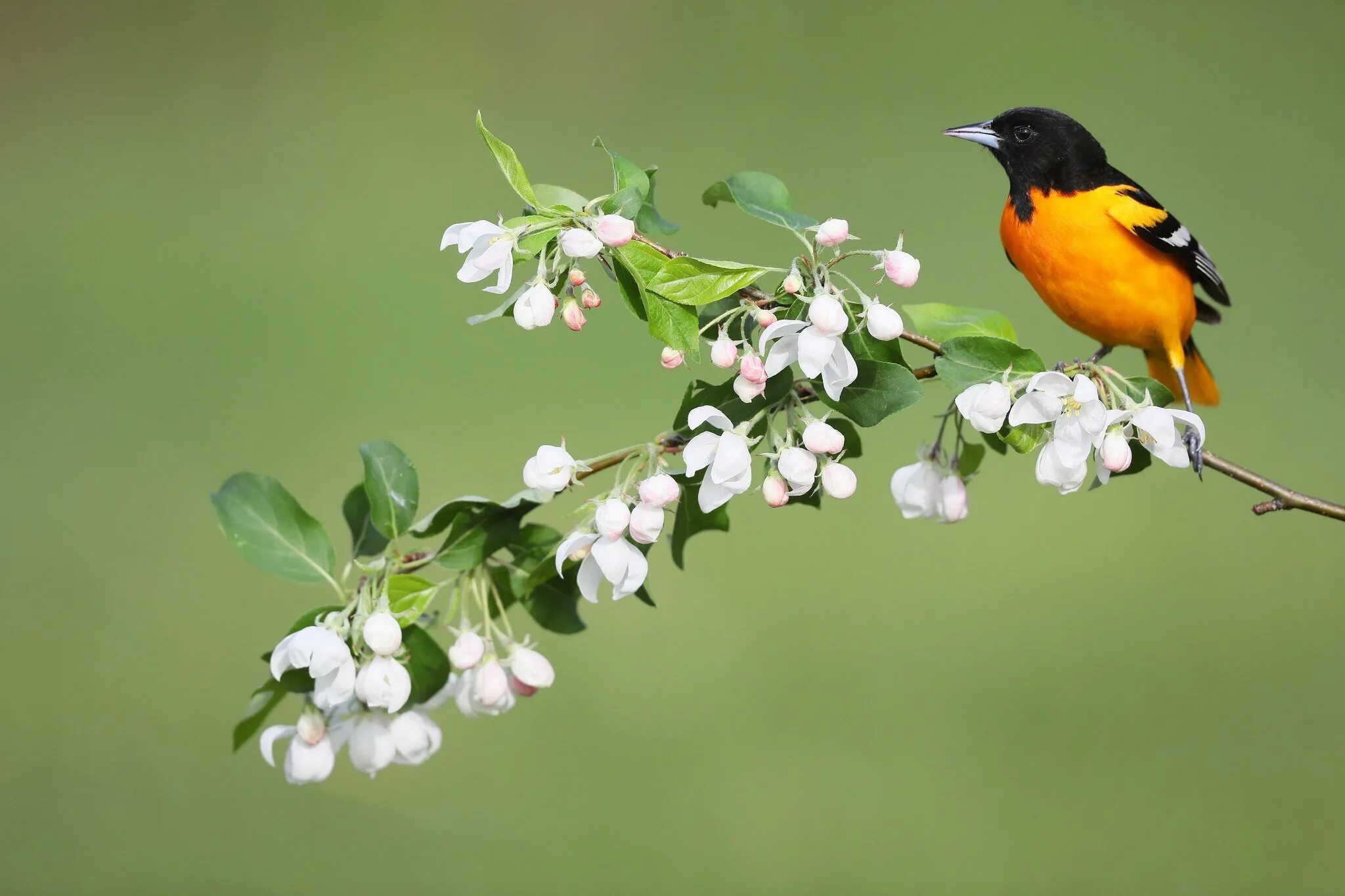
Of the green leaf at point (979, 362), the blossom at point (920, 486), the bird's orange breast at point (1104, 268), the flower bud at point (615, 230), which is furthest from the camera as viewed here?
the bird's orange breast at point (1104, 268)

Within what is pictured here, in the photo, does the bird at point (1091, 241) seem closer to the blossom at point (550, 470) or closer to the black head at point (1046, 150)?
the black head at point (1046, 150)

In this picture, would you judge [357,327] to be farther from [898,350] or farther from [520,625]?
[898,350]

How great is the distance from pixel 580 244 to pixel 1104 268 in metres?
0.92

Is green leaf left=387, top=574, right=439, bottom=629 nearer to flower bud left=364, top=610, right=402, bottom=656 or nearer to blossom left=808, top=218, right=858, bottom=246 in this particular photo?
flower bud left=364, top=610, right=402, bottom=656

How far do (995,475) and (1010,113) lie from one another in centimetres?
228

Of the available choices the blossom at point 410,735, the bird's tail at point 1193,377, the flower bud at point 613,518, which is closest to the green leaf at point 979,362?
the flower bud at point 613,518

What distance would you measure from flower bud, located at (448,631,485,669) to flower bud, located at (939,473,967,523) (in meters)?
0.43

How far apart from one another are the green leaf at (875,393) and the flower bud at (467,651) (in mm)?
325

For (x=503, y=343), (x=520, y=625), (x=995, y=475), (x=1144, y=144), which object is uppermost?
(x=1144, y=144)

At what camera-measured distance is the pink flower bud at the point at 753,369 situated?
31.3 inches

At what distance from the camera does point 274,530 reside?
1.00m

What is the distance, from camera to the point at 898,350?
2.85ft

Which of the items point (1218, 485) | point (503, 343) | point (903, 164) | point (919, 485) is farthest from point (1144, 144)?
point (919, 485)

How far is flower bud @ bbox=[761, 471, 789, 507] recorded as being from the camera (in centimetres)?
84
